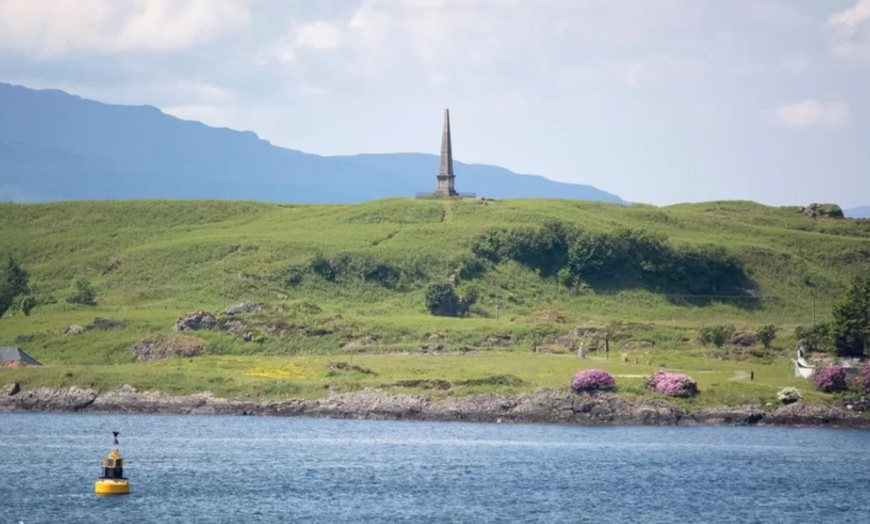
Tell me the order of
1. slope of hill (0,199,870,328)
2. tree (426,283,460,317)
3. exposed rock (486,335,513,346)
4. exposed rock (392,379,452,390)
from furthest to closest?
slope of hill (0,199,870,328) < tree (426,283,460,317) < exposed rock (486,335,513,346) < exposed rock (392,379,452,390)

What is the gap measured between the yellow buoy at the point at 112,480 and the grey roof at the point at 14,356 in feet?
166

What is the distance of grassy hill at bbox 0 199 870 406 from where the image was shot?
435 feet

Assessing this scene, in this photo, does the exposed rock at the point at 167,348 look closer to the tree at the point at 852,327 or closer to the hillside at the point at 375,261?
the hillside at the point at 375,261

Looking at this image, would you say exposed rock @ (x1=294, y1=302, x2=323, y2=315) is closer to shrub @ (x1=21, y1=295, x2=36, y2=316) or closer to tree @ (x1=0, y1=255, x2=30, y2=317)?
shrub @ (x1=21, y1=295, x2=36, y2=316)

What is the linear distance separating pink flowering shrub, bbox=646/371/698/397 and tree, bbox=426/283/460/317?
41.5 metres

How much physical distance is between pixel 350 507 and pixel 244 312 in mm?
70937

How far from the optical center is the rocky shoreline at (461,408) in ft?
357

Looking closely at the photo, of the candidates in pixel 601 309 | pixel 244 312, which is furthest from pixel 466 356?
pixel 601 309

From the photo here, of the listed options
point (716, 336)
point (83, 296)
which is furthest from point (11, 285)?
point (716, 336)

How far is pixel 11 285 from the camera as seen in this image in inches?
5969

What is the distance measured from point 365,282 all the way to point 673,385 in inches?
2196

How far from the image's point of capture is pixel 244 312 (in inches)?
5477

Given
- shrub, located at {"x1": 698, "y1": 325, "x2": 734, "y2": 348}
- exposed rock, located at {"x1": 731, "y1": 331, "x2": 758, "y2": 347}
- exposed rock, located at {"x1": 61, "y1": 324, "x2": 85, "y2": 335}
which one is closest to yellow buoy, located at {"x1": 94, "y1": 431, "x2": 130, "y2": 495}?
exposed rock, located at {"x1": 61, "y1": 324, "x2": 85, "y2": 335}

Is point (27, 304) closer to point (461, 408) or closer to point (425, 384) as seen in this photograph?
point (425, 384)
